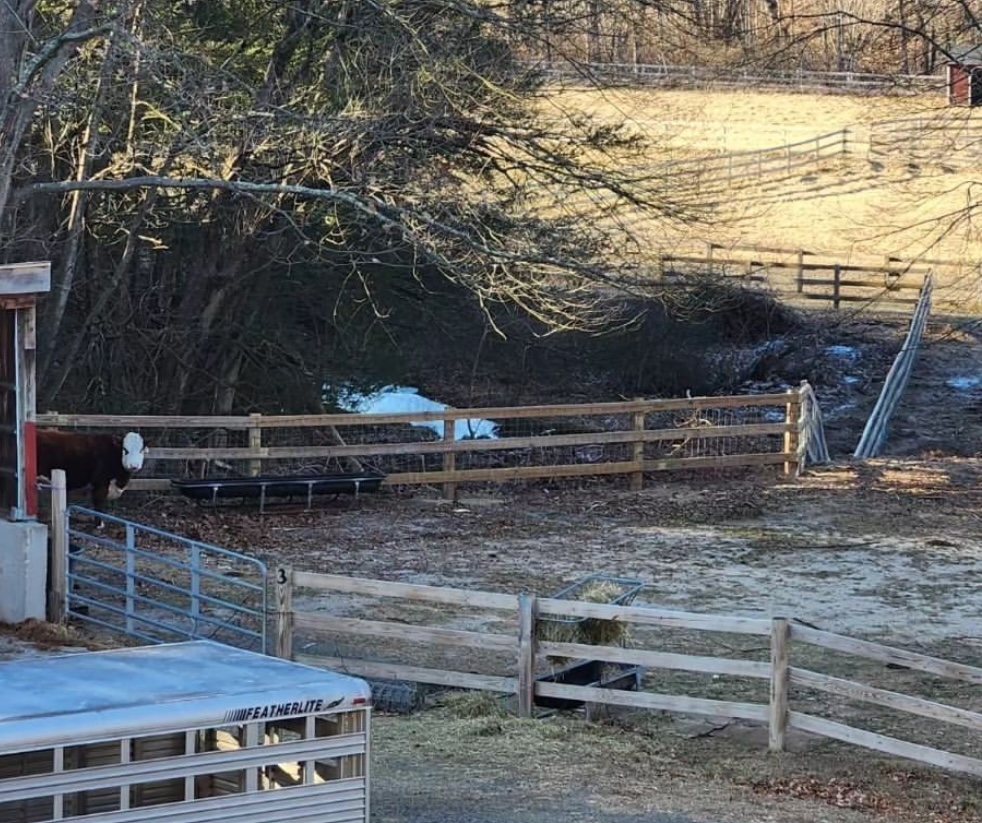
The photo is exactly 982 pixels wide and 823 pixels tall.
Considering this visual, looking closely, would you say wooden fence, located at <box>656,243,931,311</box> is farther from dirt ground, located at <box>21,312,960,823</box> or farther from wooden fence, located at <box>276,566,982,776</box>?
wooden fence, located at <box>276,566,982,776</box>

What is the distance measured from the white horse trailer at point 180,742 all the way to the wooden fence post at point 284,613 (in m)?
3.86

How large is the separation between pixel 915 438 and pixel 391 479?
984 centimetres

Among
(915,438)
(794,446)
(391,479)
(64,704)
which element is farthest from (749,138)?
(64,704)

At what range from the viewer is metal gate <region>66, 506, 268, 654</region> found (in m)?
10.8

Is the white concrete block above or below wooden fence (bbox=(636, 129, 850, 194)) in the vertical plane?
below

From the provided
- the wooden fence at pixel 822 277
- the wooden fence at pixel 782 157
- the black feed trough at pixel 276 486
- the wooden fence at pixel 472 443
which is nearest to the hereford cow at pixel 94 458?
the wooden fence at pixel 472 443

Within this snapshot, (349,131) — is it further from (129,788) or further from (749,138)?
(749,138)

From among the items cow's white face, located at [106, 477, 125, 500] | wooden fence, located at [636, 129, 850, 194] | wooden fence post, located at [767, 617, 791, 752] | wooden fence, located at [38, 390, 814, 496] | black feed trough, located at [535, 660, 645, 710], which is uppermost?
wooden fence, located at [636, 129, 850, 194]

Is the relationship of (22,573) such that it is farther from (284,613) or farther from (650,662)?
(650,662)

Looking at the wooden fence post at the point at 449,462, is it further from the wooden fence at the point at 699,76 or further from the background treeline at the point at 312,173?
the wooden fence at the point at 699,76

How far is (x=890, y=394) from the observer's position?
2433 cm

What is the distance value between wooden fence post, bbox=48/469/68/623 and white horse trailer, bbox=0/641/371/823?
547cm

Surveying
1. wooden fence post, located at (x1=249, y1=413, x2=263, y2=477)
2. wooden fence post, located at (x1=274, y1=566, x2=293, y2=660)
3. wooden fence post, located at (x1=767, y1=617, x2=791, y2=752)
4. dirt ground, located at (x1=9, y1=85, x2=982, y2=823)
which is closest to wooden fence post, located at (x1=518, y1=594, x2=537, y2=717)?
dirt ground, located at (x1=9, y1=85, x2=982, y2=823)

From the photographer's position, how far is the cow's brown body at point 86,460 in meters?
15.0
